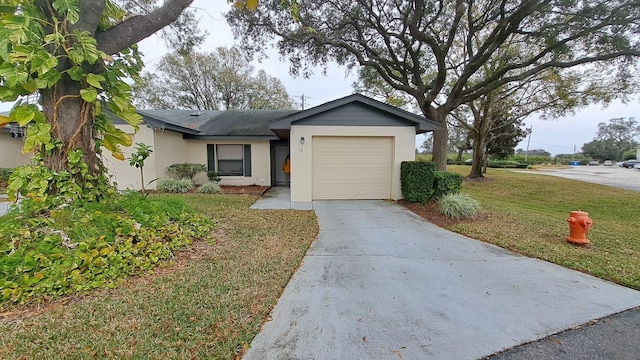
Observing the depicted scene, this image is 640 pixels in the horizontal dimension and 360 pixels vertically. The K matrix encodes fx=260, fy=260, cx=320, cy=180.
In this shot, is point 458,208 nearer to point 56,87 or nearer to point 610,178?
point 56,87

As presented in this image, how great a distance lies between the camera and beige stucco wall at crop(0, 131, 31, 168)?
12.1 metres

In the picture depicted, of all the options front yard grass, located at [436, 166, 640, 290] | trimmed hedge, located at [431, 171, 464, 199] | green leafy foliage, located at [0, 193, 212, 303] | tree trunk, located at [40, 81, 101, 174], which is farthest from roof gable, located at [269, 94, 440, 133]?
green leafy foliage, located at [0, 193, 212, 303]

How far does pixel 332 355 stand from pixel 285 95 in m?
26.6

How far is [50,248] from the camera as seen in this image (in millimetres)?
3018

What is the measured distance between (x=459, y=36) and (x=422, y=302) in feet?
50.6

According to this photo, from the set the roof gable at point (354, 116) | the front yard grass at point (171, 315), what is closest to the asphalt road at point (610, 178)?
the roof gable at point (354, 116)

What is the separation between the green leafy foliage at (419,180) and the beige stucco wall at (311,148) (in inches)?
21.1

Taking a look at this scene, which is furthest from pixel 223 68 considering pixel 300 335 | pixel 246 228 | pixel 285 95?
pixel 300 335

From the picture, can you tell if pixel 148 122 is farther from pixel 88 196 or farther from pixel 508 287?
pixel 508 287

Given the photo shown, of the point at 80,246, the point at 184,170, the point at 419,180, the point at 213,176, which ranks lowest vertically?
the point at 80,246

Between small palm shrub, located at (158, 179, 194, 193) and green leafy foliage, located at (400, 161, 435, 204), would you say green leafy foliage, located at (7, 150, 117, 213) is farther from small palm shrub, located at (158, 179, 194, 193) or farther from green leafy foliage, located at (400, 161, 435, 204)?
green leafy foliage, located at (400, 161, 435, 204)

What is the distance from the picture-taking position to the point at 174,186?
32.1 feet

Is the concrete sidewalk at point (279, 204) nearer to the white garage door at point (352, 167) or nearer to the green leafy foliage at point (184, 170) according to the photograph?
the white garage door at point (352, 167)

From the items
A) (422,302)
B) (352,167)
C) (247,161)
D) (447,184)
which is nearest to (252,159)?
(247,161)
